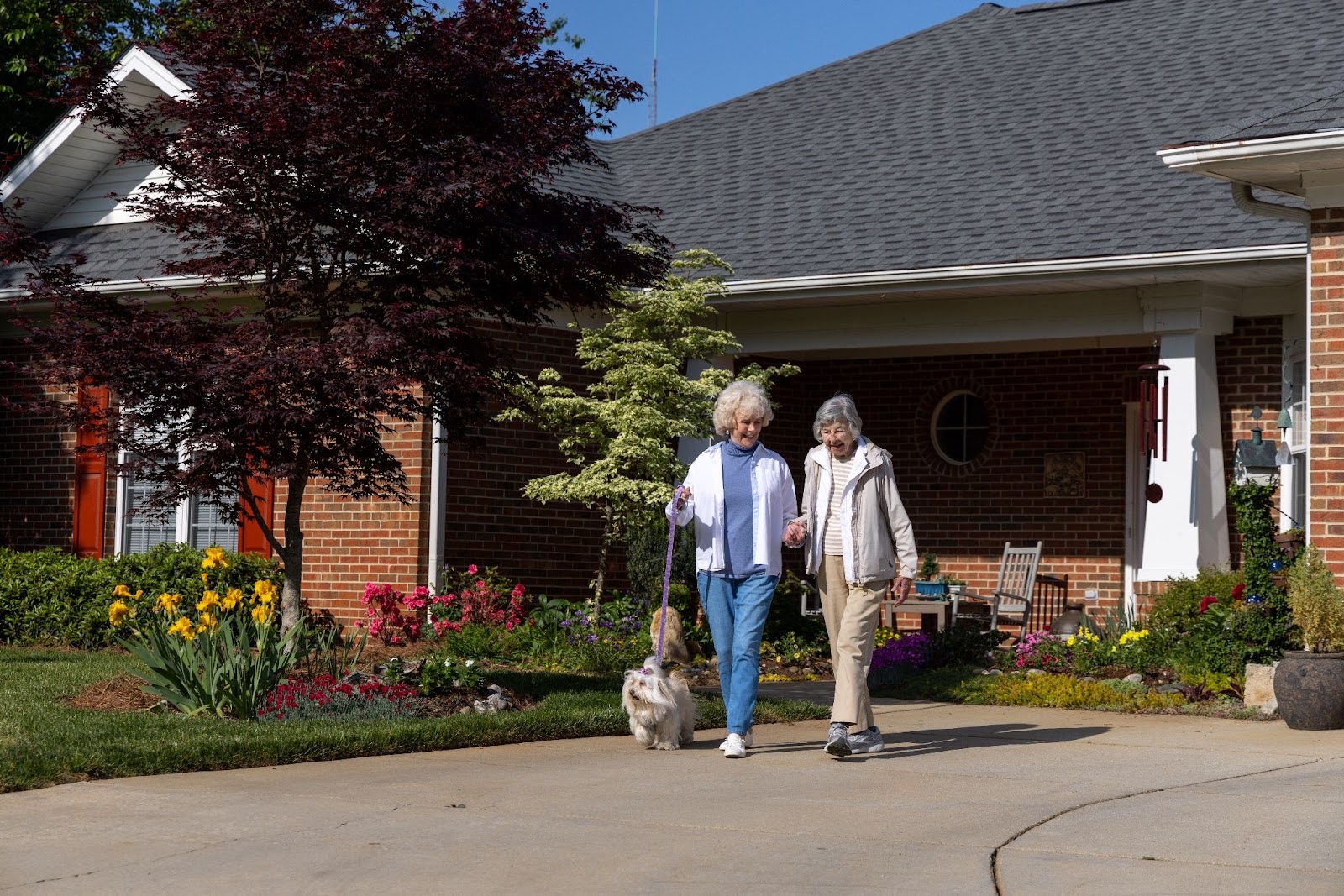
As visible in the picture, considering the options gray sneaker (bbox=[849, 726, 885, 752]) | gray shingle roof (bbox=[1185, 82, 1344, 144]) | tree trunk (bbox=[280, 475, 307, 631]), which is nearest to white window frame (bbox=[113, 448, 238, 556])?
tree trunk (bbox=[280, 475, 307, 631])

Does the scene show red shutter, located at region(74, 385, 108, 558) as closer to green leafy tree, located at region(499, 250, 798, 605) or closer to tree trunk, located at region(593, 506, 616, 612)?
green leafy tree, located at region(499, 250, 798, 605)

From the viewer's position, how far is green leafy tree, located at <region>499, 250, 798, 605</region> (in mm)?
12938

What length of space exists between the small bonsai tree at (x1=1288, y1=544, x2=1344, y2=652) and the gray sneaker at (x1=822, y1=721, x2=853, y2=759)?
309cm

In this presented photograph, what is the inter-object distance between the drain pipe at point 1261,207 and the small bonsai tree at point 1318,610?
245 centimetres

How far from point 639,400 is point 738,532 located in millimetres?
5340

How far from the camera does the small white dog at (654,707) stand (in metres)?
7.71

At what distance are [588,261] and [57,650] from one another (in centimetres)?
641

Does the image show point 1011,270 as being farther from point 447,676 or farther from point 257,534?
point 257,534

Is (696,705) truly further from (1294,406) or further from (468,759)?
(1294,406)

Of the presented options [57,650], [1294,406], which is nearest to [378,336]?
[57,650]

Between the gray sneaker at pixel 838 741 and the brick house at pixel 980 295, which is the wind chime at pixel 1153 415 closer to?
the brick house at pixel 980 295

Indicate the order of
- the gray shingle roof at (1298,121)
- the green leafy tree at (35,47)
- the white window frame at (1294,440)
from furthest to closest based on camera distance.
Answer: the green leafy tree at (35,47), the white window frame at (1294,440), the gray shingle roof at (1298,121)

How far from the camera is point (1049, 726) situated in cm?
937

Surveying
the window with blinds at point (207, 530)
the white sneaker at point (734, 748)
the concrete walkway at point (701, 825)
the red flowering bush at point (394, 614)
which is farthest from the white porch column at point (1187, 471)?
the window with blinds at point (207, 530)
